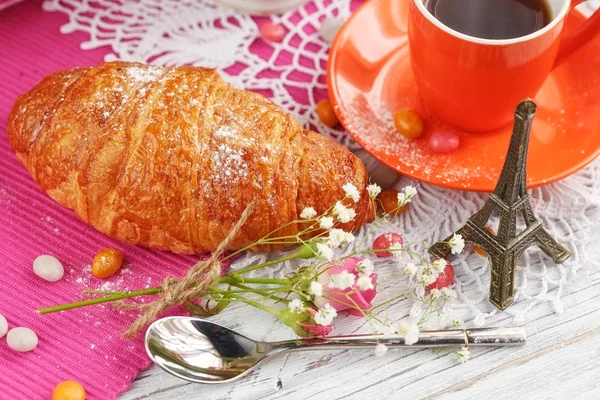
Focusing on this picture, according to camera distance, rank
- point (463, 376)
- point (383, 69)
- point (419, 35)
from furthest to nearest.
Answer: point (383, 69), point (419, 35), point (463, 376)

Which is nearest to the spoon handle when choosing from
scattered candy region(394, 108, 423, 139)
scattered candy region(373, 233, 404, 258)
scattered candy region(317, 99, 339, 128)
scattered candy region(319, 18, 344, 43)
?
scattered candy region(373, 233, 404, 258)

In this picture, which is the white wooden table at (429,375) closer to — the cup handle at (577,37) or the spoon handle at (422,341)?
the spoon handle at (422,341)

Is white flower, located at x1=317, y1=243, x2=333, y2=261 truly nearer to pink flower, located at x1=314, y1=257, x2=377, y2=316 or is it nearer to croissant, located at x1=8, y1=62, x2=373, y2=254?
pink flower, located at x1=314, y1=257, x2=377, y2=316

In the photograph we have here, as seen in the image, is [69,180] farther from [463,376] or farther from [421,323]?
[463,376]

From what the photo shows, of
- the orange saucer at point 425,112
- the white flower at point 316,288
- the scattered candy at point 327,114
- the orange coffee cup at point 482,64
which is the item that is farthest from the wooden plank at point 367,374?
the scattered candy at point 327,114

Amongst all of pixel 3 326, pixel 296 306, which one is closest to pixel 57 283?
pixel 3 326

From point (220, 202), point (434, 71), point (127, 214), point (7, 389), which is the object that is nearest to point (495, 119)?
point (434, 71)
